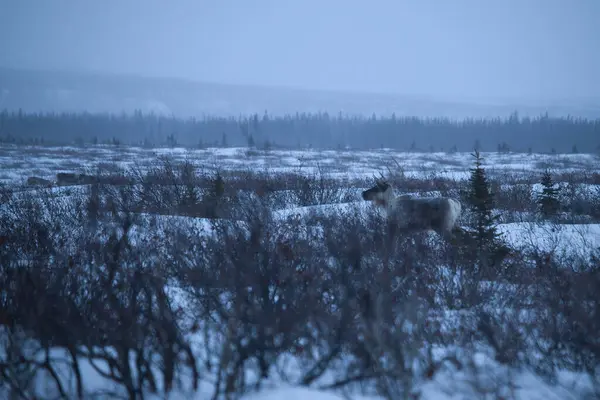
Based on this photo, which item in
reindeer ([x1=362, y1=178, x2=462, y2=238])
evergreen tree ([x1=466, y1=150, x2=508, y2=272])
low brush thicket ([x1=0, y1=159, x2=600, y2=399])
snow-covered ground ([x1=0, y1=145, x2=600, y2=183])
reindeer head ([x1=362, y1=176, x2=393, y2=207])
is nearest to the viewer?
low brush thicket ([x1=0, y1=159, x2=600, y2=399])

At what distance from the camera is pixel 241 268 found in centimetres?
394

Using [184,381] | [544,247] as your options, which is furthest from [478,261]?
[184,381]

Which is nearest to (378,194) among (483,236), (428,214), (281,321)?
(428,214)

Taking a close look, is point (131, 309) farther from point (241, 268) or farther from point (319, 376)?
point (319, 376)

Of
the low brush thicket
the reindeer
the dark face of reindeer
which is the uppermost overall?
the dark face of reindeer

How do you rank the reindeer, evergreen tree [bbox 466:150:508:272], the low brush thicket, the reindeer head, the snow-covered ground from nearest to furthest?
the low brush thicket
evergreen tree [bbox 466:150:508:272]
the reindeer
the reindeer head
the snow-covered ground

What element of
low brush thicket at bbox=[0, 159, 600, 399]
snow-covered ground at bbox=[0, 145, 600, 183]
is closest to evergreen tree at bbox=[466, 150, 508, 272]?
low brush thicket at bbox=[0, 159, 600, 399]

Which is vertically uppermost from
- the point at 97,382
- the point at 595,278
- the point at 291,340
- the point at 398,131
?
the point at 398,131

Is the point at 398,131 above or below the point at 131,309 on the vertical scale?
above

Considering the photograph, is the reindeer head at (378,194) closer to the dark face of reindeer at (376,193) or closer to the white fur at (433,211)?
the dark face of reindeer at (376,193)

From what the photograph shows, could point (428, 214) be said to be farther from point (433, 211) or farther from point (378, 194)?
point (378, 194)

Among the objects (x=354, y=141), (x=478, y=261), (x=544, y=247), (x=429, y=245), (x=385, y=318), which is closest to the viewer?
(x=385, y=318)

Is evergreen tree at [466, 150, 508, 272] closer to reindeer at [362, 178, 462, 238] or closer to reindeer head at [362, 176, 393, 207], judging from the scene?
reindeer at [362, 178, 462, 238]

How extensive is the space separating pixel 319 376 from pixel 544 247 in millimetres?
5852
